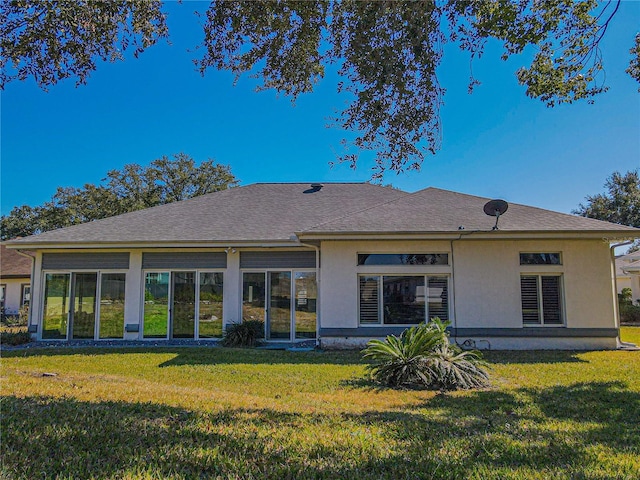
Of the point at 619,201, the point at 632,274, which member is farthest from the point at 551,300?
the point at 619,201

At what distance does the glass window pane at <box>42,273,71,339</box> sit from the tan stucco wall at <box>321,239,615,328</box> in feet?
28.7

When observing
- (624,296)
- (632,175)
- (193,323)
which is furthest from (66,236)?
(632,175)

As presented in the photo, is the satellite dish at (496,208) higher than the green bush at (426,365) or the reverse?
higher

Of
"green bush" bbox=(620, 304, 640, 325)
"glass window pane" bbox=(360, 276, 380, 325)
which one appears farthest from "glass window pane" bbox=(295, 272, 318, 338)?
"green bush" bbox=(620, 304, 640, 325)

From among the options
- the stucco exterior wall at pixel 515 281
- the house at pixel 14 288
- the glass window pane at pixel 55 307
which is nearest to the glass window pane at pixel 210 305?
the glass window pane at pixel 55 307

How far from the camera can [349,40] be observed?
19.6ft

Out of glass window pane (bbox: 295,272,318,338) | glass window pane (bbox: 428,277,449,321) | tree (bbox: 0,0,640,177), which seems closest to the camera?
tree (bbox: 0,0,640,177)

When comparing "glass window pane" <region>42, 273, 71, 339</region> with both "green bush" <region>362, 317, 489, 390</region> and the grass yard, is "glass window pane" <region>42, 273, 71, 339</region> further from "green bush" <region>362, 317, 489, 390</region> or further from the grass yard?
"green bush" <region>362, 317, 489, 390</region>

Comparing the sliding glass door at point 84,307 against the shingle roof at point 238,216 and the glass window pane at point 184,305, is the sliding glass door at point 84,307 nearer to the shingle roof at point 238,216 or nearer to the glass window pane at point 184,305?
the shingle roof at point 238,216

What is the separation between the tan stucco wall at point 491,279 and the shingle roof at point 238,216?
2.36m

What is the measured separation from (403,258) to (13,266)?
76.5ft

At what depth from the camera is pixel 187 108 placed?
13570 millimetres

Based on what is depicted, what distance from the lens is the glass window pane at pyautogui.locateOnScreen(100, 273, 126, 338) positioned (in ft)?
43.8

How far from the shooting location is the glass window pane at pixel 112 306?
13.3 meters
